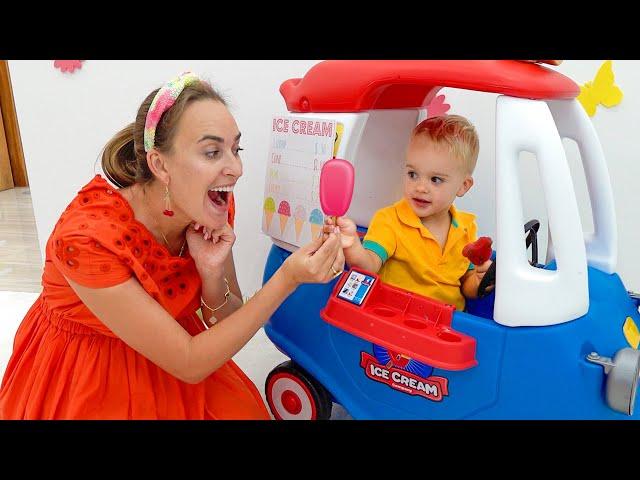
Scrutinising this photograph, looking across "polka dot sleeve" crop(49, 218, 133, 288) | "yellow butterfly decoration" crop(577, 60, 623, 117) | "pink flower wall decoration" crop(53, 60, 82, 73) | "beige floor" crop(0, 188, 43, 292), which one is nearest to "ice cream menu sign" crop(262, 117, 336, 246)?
"polka dot sleeve" crop(49, 218, 133, 288)

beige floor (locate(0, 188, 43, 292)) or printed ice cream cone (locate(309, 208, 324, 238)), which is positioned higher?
printed ice cream cone (locate(309, 208, 324, 238))

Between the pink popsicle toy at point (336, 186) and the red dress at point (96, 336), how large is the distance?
28 cm

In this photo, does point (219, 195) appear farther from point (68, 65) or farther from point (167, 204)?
point (68, 65)

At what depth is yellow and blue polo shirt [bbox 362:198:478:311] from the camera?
1.11m

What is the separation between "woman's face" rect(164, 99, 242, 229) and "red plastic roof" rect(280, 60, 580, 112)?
0.23m

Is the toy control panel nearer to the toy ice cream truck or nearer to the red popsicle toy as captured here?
the toy ice cream truck

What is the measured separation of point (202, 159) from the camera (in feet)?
2.95

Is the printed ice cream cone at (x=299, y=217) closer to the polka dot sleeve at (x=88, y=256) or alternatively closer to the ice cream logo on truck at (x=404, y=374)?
the ice cream logo on truck at (x=404, y=374)

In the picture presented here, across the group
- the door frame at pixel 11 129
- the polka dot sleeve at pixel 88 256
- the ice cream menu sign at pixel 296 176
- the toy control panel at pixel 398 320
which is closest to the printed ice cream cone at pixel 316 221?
the ice cream menu sign at pixel 296 176

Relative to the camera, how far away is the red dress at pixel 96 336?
0.86 metres

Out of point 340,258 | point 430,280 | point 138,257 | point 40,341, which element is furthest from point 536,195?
point 40,341

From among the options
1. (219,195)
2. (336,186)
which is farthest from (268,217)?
(336,186)
